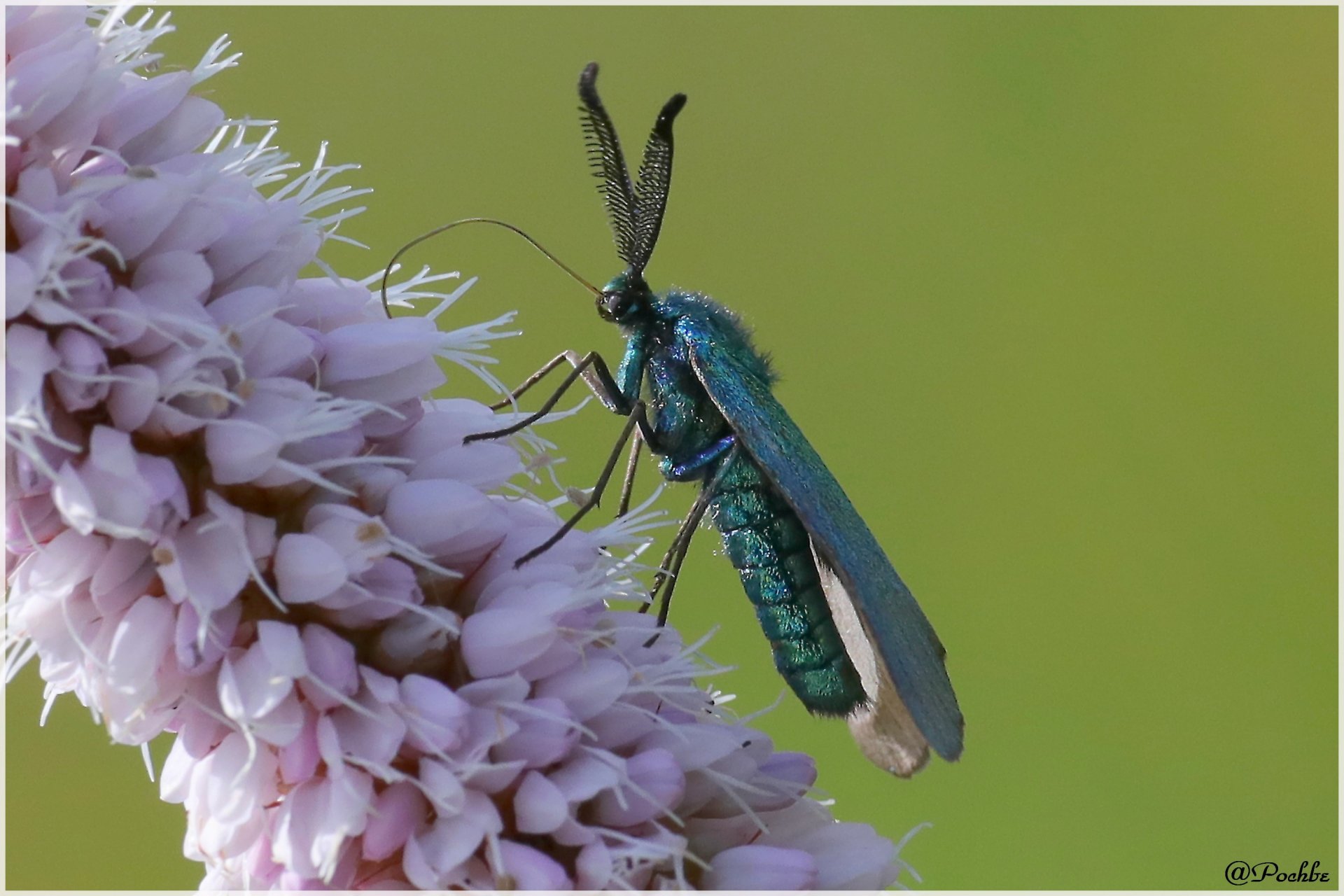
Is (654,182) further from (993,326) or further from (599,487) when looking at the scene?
(993,326)

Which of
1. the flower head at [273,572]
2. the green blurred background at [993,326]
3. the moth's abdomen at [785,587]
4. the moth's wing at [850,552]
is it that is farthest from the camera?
the green blurred background at [993,326]

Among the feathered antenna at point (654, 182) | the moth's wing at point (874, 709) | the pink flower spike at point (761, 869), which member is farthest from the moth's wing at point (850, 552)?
the pink flower spike at point (761, 869)

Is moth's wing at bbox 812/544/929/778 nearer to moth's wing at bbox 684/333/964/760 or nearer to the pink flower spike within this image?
moth's wing at bbox 684/333/964/760

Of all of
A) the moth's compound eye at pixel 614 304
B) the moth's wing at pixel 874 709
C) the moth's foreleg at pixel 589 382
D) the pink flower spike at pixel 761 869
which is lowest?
the pink flower spike at pixel 761 869

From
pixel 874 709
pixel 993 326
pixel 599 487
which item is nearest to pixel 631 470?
pixel 599 487

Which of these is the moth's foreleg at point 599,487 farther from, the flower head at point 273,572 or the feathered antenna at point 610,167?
the feathered antenna at point 610,167

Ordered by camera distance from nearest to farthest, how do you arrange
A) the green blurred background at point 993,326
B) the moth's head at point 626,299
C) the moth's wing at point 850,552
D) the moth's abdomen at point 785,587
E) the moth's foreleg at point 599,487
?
the moth's foreleg at point 599,487
the moth's wing at point 850,552
the moth's abdomen at point 785,587
the moth's head at point 626,299
the green blurred background at point 993,326
